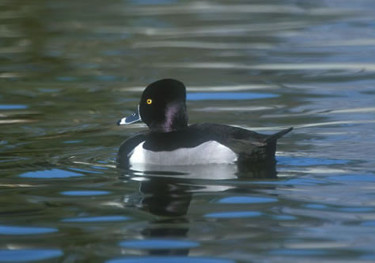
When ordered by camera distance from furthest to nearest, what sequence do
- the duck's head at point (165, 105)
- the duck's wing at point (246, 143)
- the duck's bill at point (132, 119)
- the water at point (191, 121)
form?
the duck's bill at point (132, 119)
the duck's head at point (165, 105)
the duck's wing at point (246, 143)
the water at point (191, 121)

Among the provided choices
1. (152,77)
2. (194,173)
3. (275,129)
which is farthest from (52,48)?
(194,173)

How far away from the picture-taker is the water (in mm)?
6898

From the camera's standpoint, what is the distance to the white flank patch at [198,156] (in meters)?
8.99

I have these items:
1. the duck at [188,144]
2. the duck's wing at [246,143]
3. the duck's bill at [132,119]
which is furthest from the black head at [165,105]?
the duck's wing at [246,143]

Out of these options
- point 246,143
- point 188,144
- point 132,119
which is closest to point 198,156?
point 188,144

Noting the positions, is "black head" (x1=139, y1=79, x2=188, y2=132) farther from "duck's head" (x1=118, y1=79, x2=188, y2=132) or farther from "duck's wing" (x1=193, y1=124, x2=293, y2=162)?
"duck's wing" (x1=193, y1=124, x2=293, y2=162)

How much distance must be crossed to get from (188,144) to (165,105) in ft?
1.88

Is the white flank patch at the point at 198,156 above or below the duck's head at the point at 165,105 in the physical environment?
below

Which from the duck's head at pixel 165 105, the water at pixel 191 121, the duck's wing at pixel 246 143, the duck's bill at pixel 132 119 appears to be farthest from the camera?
the duck's bill at pixel 132 119

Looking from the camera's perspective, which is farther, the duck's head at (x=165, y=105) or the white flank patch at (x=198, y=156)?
the duck's head at (x=165, y=105)

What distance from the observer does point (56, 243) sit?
6887mm

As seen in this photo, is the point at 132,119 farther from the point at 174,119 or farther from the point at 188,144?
the point at 188,144

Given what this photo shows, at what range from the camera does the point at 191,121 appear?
37.4 ft

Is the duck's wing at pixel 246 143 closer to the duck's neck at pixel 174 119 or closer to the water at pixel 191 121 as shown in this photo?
the water at pixel 191 121
